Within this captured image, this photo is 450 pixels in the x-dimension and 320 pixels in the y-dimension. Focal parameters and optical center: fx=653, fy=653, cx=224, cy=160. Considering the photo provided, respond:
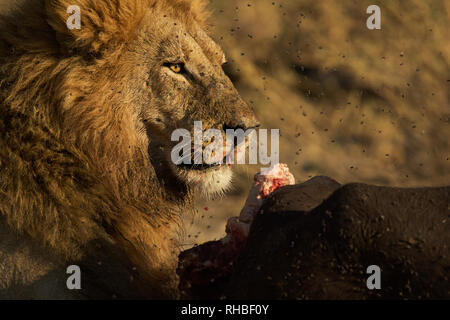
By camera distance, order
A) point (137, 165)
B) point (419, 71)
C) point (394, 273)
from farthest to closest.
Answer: point (419, 71), point (137, 165), point (394, 273)

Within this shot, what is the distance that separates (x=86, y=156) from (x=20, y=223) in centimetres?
43

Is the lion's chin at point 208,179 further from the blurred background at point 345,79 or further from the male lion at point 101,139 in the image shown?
the blurred background at point 345,79

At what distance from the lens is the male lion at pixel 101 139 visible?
9.20 feet

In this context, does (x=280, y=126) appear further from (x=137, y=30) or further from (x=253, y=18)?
(x=137, y=30)

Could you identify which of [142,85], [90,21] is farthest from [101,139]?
[90,21]

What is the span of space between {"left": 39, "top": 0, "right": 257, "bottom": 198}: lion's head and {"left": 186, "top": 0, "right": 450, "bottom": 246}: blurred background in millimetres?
4597

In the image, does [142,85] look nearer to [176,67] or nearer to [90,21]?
[176,67]

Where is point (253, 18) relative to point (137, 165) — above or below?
above

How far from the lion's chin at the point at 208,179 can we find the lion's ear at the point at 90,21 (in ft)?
2.44

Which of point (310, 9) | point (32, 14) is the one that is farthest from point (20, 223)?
point (310, 9)

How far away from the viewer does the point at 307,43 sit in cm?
866

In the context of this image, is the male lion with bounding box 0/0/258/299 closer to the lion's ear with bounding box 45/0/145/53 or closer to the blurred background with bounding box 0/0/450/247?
the lion's ear with bounding box 45/0/145/53

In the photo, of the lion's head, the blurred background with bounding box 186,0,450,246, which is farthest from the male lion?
the blurred background with bounding box 186,0,450,246

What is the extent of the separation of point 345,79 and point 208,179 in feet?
19.2
